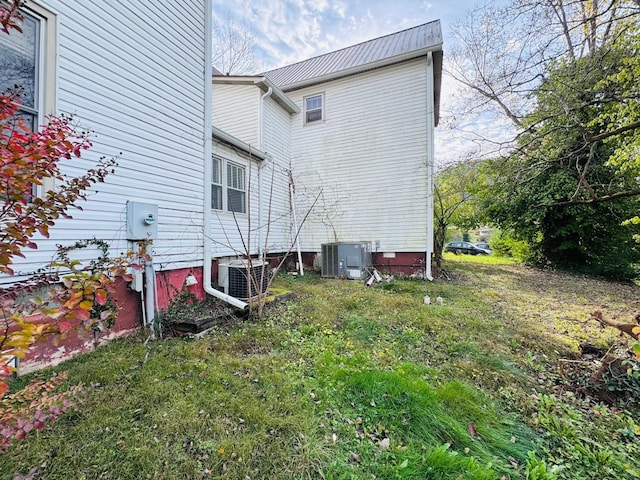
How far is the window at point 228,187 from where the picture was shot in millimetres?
5984

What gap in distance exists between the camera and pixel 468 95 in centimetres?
1070

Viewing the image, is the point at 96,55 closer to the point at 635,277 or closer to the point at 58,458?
the point at 58,458

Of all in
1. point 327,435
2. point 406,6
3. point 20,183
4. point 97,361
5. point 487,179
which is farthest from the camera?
point 487,179

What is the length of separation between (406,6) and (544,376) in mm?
9589

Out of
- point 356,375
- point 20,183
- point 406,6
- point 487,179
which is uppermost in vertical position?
point 406,6

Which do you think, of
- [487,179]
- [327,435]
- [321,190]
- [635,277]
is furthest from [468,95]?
[327,435]

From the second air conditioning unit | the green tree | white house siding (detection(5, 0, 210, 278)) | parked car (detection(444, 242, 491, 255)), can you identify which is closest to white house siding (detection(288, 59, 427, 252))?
the green tree

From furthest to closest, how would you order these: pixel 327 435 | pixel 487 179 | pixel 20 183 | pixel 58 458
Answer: pixel 487 179
pixel 327 435
pixel 58 458
pixel 20 183

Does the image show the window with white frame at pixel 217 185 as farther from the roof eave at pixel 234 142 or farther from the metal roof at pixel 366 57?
the metal roof at pixel 366 57

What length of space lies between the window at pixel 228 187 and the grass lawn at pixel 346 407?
2.93 metres

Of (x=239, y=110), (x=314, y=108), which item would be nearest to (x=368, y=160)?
(x=314, y=108)

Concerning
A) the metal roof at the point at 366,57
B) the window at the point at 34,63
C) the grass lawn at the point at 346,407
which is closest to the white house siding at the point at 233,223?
the grass lawn at the point at 346,407

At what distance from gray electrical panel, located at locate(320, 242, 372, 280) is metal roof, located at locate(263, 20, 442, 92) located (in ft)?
18.3

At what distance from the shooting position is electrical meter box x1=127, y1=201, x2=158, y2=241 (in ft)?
12.0
